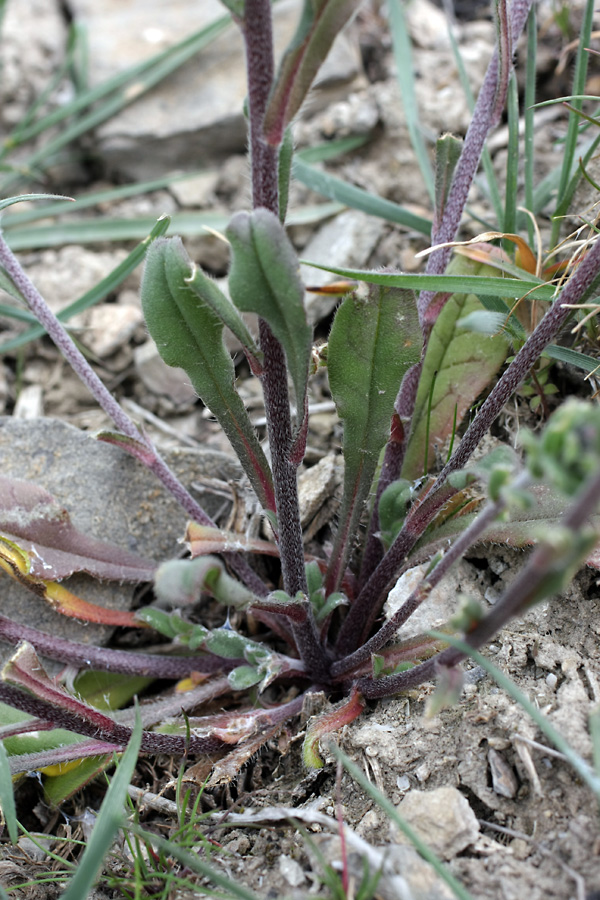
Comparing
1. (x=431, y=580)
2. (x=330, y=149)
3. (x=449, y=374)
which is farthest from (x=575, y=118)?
(x=431, y=580)

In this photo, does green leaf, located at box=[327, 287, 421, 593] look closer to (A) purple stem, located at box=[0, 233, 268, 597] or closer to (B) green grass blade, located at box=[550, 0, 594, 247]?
(A) purple stem, located at box=[0, 233, 268, 597]

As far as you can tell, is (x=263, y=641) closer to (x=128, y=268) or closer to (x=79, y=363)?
(x=79, y=363)

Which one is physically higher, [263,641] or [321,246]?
[321,246]

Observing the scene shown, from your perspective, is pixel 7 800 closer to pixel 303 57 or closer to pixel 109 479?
pixel 109 479

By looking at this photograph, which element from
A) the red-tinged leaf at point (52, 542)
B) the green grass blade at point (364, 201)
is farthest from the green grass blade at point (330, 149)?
the red-tinged leaf at point (52, 542)

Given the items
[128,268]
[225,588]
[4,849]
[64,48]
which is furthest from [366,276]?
[64,48]

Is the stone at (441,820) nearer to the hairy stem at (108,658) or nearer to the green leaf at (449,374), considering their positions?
the hairy stem at (108,658)
